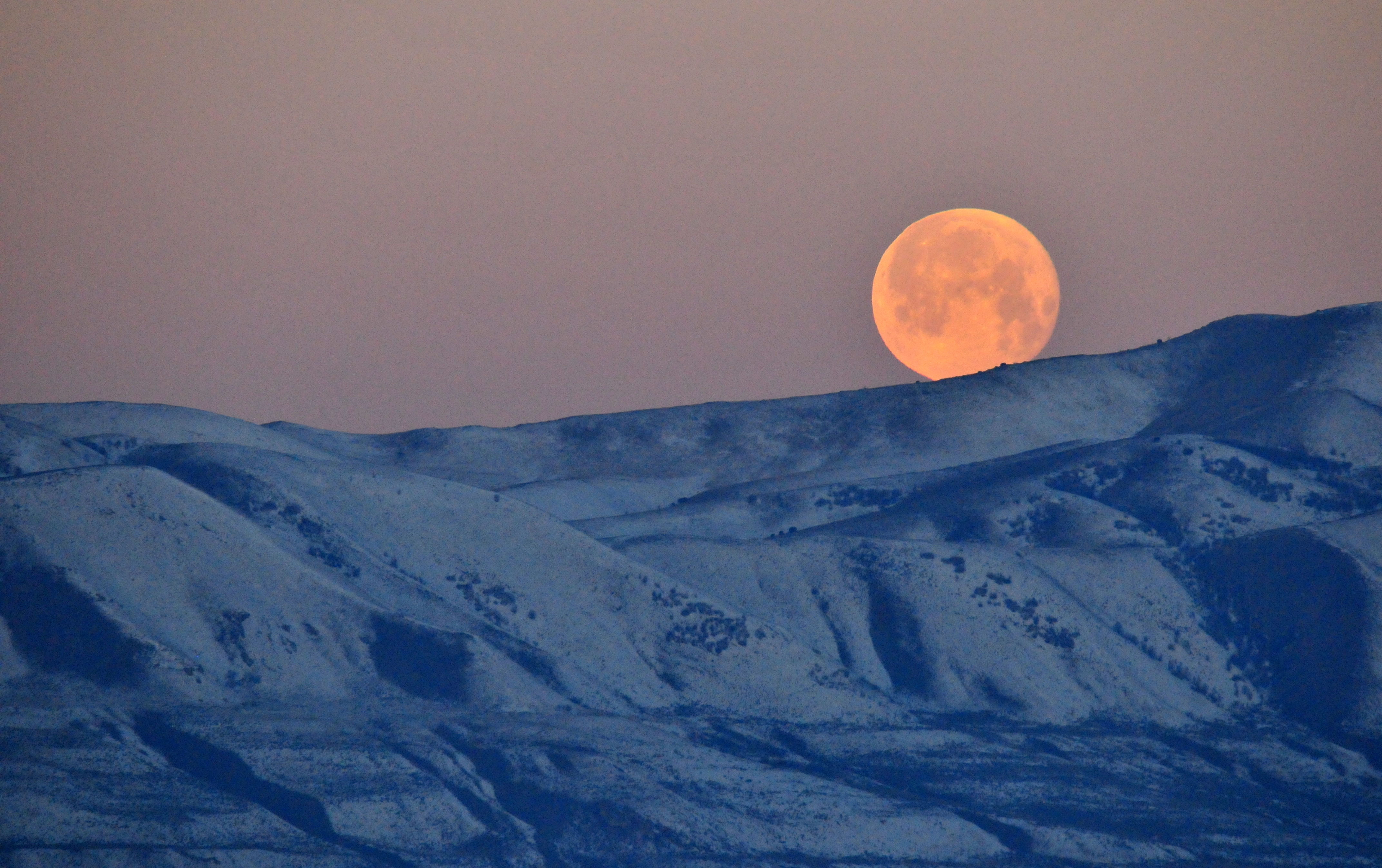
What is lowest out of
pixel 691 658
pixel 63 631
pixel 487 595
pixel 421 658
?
pixel 691 658

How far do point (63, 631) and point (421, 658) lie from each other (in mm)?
13618

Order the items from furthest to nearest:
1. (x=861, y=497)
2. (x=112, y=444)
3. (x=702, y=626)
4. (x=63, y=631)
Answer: (x=861, y=497) < (x=112, y=444) < (x=702, y=626) < (x=63, y=631)

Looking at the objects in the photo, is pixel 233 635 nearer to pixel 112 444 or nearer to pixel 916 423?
pixel 112 444

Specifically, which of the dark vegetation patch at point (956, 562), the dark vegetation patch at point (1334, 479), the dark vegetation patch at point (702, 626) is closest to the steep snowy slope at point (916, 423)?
A: the dark vegetation patch at point (1334, 479)

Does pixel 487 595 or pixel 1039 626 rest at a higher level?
pixel 487 595

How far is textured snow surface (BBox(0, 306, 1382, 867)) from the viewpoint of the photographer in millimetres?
64875

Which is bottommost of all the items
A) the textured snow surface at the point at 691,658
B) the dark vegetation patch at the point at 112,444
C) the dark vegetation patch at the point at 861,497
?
the textured snow surface at the point at 691,658

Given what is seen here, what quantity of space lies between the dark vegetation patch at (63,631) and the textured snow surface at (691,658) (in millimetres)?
112

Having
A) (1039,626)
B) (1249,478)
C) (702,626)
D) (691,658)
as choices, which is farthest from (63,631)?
(1249,478)

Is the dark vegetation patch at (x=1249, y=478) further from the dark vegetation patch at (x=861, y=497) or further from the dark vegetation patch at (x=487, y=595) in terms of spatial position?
the dark vegetation patch at (x=487, y=595)

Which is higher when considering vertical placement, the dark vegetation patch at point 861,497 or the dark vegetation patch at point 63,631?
the dark vegetation patch at point 861,497

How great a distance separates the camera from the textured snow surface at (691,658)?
213 ft

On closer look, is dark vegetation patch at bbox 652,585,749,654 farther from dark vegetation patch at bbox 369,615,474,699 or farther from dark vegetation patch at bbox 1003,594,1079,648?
dark vegetation patch at bbox 1003,594,1079,648

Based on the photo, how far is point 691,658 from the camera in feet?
265
